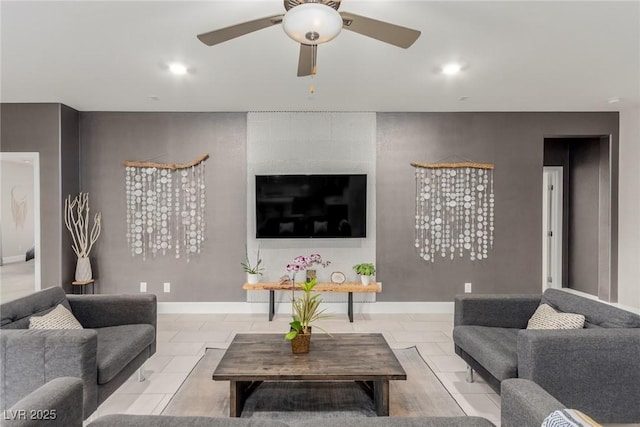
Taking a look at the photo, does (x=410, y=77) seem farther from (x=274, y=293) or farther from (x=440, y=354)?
(x=274, y=293)

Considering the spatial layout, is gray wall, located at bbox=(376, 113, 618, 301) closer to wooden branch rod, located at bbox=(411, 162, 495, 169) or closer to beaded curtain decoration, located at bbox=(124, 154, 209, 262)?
wooden branch rod, located at bbox=(411, 162, 495, 169)

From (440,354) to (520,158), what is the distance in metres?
2.81

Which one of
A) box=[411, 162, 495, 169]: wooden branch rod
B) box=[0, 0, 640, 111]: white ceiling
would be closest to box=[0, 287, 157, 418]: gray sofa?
box=[0, 0, 640, 111]: white ceiling

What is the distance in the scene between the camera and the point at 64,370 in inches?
75.5

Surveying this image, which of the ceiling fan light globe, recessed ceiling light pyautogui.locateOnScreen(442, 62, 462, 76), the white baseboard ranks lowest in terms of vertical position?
the white baseboard

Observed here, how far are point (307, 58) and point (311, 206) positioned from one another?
91.1 inches

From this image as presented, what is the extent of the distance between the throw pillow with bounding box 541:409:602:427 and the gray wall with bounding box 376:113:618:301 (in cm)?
346

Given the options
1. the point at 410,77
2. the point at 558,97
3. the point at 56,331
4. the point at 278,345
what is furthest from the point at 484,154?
the point at 56,331

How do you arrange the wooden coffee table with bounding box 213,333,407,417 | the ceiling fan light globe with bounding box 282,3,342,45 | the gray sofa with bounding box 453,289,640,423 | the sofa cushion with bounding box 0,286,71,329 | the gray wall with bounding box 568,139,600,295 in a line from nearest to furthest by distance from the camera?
the ceiling fan light globe with bounding box 282,3,342,45, the gray sofa with bounding box 453,289,640,423, the wooden coffee table with bounding box 213,333,407,417, the sofa cushion with bounding box 0,286,71,329, the gray wall with bounding box 568,139,600,295

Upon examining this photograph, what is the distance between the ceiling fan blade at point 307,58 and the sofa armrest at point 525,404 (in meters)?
1.92

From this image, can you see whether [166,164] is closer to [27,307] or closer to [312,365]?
[27,307]

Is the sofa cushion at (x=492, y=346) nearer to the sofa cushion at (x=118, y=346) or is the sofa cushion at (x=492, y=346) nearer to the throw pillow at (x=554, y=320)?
the throw pillow at (x=554, y=320)

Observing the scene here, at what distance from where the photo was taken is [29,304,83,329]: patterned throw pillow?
2.24 m

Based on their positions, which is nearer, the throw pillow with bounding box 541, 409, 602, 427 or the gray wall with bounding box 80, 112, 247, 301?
the throw pillow with bounding box 541, 409, 602, 427
